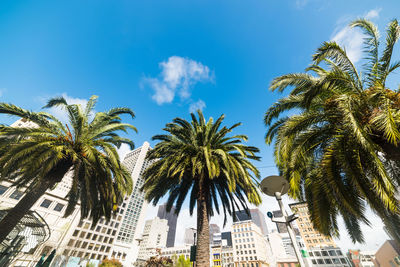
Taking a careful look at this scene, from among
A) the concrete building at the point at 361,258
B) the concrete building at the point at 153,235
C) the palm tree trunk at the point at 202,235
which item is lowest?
the palm tree trunk at the point at 202,235

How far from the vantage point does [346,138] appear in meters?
6.22

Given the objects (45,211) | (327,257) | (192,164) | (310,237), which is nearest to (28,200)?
(192,164)

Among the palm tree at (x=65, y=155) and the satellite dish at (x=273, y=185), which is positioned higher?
the palm tree at (x=65, y=155)

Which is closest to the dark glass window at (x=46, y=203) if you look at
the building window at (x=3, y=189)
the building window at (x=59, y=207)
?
the building window at (x=59, y=207)

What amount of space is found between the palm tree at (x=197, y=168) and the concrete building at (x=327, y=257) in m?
88.6

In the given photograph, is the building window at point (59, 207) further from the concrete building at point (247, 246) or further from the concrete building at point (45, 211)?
the concrete building at point (247, 246)

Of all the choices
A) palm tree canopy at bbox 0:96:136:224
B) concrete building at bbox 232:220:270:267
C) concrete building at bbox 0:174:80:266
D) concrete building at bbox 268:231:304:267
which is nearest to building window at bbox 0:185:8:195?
concrete building at bbox 0:174:80:266

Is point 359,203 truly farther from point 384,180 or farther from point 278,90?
point 278,90

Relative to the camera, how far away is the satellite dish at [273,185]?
4453 millimetres

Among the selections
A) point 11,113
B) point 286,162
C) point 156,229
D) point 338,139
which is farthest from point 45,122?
point 156,229

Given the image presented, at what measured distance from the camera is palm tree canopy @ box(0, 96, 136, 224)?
8227mm

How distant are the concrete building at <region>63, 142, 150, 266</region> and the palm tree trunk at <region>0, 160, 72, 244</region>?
135 feet

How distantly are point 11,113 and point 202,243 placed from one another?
507 inches

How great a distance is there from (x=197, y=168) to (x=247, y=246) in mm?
103975
